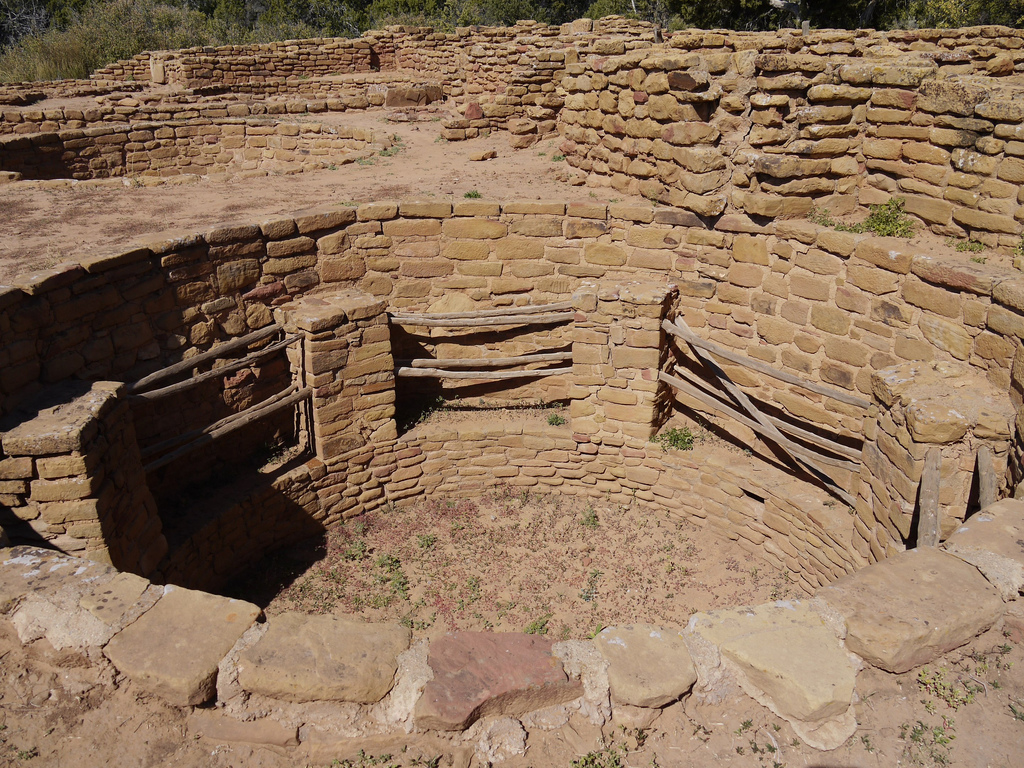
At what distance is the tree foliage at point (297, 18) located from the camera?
19516 mm

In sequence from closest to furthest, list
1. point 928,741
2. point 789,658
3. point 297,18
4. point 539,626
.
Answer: point 928,741
point 789,658
point 539,626
point 297,18

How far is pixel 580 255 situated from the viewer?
8.05m

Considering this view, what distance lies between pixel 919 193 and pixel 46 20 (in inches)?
1203

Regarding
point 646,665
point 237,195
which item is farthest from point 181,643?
point 237,195

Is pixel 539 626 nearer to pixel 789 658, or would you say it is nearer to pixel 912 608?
pixel 789 658

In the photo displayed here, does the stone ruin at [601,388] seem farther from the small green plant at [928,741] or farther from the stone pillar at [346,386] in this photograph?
the small green plant at [928,741]

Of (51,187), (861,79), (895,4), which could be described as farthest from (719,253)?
(895,4)

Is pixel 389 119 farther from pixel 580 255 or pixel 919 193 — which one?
pixel 919 193

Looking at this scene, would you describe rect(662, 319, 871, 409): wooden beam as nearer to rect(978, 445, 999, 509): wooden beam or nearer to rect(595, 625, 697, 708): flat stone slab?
rect(978, 445, 999, 509): wooden beam

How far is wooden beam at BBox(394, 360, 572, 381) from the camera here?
7957mm

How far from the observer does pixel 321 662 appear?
3.51 metres

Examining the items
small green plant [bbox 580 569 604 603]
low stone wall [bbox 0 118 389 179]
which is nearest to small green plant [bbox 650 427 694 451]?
small green plant [bbox 580 569 604 603]

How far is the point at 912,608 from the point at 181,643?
365 cm

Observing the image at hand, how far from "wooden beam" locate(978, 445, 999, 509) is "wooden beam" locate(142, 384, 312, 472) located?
5.81 meters
